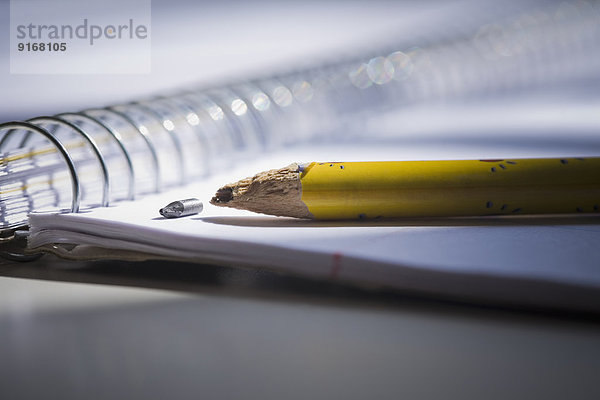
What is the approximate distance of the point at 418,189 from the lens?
2.05 ft

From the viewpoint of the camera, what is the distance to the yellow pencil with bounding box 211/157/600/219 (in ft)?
2.01

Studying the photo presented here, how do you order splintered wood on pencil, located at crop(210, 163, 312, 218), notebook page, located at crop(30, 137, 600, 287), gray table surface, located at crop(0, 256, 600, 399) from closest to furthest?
gray table surface, located at crop(0, 256, 600, 399)
notebook page, located at crop(30, 137, 600, 287)
splintered wood on pencil, located at crop(210, 163, 312, 218)

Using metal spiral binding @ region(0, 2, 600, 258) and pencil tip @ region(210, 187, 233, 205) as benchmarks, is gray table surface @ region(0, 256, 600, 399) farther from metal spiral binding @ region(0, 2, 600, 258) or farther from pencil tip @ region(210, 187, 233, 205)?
metal spiral binding @ region(0, 2, 600, 258)

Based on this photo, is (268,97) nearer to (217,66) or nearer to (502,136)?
(502,136)

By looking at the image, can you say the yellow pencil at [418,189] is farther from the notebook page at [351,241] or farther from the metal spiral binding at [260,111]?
the metal spiral binding at [260,111]

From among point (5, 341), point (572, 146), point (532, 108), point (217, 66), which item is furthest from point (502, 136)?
point (5, 341)

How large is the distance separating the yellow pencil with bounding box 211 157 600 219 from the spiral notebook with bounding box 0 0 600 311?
17 millimetres

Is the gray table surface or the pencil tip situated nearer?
the gray table surface

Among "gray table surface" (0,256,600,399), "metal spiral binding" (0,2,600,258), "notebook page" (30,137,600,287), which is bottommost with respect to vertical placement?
"gray table surface" (0,256,600,399)

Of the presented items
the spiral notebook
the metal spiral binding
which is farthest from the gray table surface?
the metal spiral binding

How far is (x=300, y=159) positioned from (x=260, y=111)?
0.17 meters

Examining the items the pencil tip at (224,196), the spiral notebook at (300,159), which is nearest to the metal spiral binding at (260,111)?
the spiral notebook at (300,159)

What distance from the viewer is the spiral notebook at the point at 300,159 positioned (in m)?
0.49

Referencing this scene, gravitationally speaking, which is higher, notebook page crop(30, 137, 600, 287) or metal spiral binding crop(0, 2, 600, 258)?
metal spiral binding crop(0, 2, 600, 258)
